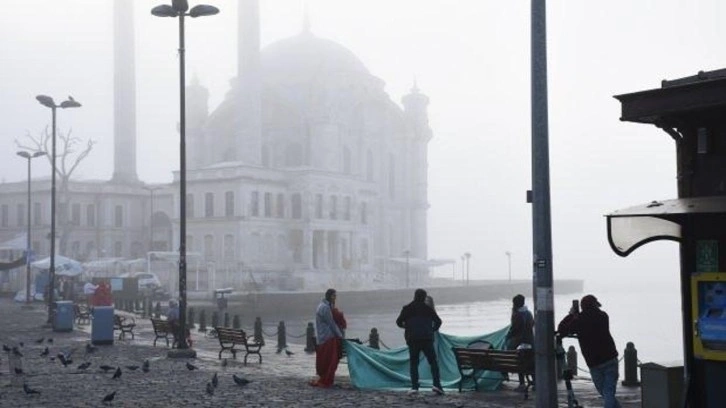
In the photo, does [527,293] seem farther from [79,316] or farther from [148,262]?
[79,316]

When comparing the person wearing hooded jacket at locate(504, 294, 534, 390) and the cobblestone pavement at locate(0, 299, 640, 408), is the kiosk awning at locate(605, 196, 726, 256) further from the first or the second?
the person wearing hooded jacket at locate(504, 294, 534, 390)

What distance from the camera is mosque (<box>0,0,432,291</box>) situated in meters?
78.7

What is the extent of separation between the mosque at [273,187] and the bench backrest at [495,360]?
5112cm

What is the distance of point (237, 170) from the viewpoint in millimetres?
78562

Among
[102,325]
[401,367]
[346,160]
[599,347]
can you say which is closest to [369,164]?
[346,160]

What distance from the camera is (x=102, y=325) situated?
26000 millimetres

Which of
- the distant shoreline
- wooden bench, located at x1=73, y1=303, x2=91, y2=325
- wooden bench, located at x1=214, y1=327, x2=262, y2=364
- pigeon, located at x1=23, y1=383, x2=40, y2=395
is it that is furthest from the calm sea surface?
pigeon, located at x1=23, y1=383, x2=40, y2=395

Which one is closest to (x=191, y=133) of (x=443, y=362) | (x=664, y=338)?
(x=664, y=338)

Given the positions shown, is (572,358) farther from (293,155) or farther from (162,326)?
(293,155)

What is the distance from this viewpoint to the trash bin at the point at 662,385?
10273mm

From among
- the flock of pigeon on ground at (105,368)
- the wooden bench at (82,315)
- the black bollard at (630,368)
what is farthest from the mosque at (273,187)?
the black bollard at (630,368)

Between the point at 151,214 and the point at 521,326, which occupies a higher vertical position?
the point at 151,214

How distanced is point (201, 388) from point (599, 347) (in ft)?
24.5

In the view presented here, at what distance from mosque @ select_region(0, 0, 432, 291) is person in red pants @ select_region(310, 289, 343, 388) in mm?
49101
